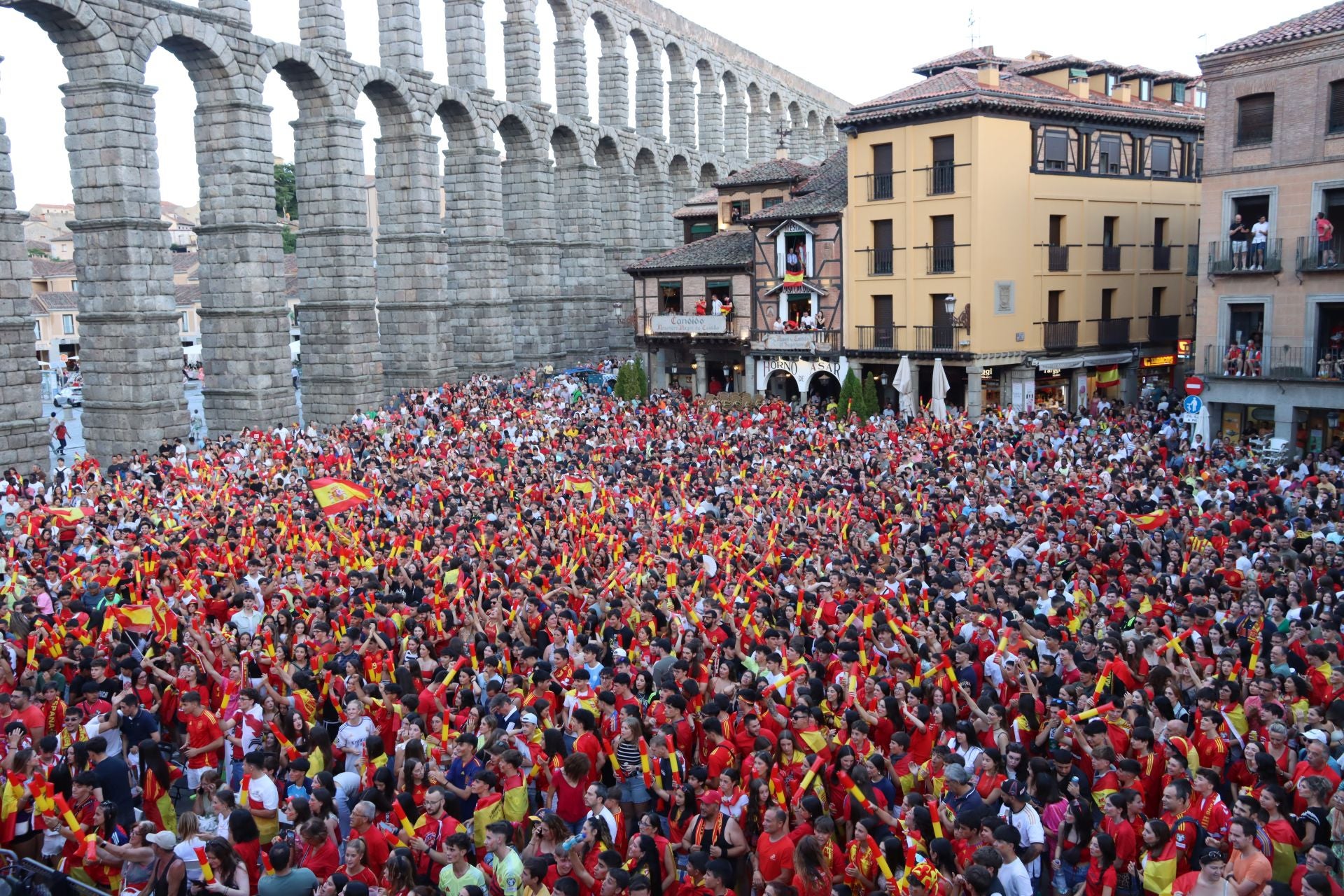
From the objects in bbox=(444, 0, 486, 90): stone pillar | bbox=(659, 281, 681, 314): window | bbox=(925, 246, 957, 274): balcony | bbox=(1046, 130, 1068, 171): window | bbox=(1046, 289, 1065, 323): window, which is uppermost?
bbox=(444, 0, 486, 90): stone pillar

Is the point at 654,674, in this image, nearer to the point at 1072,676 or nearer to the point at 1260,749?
the point at 1072,676

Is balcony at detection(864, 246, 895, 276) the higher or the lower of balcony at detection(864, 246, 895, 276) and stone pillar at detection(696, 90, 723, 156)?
the lower

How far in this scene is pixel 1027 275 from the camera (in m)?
36.9

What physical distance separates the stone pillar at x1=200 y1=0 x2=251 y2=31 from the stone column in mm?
9296

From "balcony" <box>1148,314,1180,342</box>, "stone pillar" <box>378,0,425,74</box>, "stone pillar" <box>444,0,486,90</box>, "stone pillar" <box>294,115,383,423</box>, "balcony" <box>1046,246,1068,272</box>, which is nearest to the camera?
"balcony" <box>1046,246,1068,272</box>

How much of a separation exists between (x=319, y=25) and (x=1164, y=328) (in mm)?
33212

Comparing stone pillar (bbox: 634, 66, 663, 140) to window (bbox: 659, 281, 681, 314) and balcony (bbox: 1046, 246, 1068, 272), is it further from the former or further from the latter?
balcony (bbox: 1046, 246, 1068, 272)

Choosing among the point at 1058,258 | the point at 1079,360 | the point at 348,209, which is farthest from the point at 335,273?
the point at 1079,360

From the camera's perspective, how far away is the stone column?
Answer: 28.2 m

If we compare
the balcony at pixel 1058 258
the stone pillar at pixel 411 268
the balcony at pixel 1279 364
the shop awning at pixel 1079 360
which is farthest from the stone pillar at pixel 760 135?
the balcony at pixel 1279 364

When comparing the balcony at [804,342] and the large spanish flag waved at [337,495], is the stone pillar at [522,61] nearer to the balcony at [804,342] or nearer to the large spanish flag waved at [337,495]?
the balcony at [804,342]

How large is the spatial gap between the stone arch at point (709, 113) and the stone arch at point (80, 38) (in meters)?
40.6

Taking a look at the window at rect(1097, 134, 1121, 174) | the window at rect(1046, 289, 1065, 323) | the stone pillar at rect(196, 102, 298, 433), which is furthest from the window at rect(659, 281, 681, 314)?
the window at rect(1097, 134, 1121, 174)

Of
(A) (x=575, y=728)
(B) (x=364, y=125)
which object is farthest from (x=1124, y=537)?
(B) (x=364, y=125)
